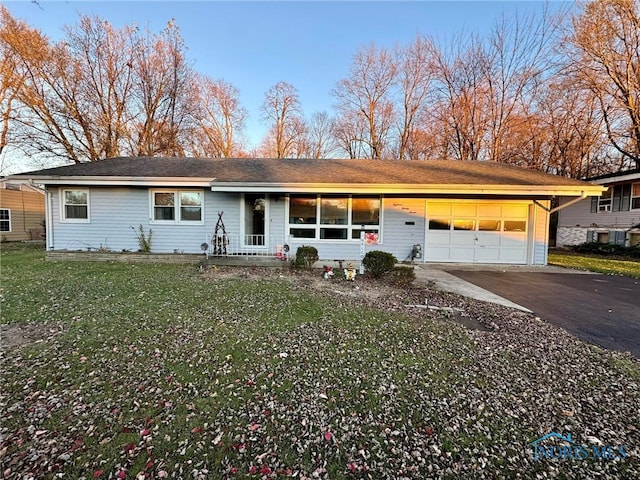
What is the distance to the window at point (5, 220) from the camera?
15812mm

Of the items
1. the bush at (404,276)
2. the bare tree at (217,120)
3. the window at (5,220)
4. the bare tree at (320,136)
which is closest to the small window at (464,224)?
the bush at (404,276)

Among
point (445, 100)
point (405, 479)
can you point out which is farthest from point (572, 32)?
point (405, 479)

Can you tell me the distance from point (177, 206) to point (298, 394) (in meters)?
9.01

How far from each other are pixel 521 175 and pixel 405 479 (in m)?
11.4

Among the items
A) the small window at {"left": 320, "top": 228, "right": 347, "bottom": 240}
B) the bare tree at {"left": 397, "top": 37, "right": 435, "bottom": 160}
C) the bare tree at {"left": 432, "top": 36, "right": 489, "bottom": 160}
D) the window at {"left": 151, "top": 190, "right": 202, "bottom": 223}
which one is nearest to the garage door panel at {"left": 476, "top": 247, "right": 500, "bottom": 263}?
the small window at {"left": 320, "top": 228, "right": 347, "bottom": 240}

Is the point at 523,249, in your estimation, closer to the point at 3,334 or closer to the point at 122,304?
the point at 122,304

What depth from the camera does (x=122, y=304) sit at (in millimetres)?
4859

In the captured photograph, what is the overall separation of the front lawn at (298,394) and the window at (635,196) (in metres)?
14.3

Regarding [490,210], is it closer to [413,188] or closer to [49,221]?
[413,188]

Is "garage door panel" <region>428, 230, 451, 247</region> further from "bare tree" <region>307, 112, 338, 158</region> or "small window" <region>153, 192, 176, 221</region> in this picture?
"bare tree" <region>307, 112, 338, 158</region>

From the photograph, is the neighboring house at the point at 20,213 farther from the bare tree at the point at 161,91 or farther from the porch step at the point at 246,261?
the porch step at the point at 246,261

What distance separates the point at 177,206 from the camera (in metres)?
9.74

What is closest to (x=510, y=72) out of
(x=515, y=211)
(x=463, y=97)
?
(x=463, y=97)

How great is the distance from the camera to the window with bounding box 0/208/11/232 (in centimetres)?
1581
